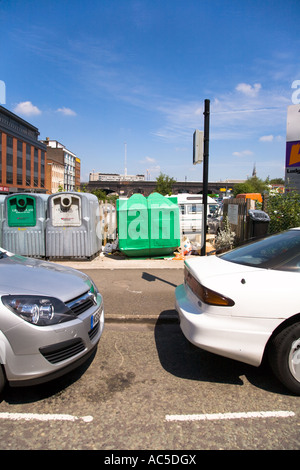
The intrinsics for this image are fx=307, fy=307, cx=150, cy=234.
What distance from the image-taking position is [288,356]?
103 inches

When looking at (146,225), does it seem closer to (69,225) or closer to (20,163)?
(69,225)

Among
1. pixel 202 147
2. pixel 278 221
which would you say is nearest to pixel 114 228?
pixel 278 221

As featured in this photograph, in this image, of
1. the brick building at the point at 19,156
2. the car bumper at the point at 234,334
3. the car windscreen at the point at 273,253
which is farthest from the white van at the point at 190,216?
the brick building at the point at 19,156

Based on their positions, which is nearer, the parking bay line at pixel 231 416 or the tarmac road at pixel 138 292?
the parking bay line at pixel 231 416

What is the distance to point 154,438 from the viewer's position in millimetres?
2186

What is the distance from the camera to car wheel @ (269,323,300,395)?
2594mm

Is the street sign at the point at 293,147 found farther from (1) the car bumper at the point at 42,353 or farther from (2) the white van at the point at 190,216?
(1) the car bumper at the point at 42,353

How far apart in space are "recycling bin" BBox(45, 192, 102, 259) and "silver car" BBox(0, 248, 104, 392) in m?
5.70

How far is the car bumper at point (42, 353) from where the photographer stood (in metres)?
2.40

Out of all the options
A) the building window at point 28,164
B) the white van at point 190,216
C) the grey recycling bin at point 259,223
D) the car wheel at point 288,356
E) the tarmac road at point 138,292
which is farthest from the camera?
the building window at point 28,164

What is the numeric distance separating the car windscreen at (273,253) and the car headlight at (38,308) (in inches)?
72.4

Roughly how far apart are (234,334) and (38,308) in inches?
65.5

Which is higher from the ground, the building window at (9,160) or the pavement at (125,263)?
the building window at (9,160)

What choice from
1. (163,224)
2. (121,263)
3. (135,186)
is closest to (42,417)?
(121,263)
